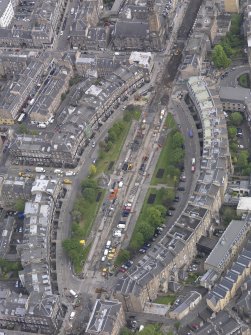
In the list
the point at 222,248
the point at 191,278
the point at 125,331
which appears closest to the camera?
the point at 125,331

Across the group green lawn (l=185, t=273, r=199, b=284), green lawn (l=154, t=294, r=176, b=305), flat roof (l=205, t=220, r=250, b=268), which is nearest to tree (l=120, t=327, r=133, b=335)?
green lawn (l=154, t=294, r=176, b=305)

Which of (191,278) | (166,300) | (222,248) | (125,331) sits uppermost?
(222,248)

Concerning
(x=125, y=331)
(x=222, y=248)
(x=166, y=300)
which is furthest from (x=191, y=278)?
(x=125, y=331)

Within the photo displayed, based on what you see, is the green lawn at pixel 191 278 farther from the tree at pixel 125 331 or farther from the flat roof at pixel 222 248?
the tree at pixel 125 331

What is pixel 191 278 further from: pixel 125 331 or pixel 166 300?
pixel 125 331

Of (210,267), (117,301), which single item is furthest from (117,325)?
(210,267)

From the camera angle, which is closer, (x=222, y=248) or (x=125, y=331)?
(x=125, y=331)

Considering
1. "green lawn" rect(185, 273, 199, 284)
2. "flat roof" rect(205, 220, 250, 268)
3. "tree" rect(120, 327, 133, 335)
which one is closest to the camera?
"tree" rect(120, 327, 133, 335)

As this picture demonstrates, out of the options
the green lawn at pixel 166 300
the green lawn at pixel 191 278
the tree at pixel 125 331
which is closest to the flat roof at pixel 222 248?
the green lawn at pixel 191 278

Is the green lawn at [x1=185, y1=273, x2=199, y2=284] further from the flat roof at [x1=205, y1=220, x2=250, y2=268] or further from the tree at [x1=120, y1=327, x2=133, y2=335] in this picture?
the tree at [x1=120, y1=327, x2=133, y2=335]
